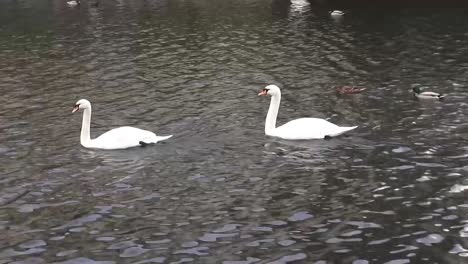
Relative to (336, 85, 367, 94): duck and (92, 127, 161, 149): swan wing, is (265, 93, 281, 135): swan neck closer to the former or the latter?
(92, 127, 161, 149): swan wing

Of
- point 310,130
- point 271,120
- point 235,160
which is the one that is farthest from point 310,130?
point 235,160

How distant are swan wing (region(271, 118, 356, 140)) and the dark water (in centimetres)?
30

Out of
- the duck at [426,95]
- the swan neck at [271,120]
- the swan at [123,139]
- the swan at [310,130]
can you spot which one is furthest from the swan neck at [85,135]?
the duck at [426,95]

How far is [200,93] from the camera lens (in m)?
24.9

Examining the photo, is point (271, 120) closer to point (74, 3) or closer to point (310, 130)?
point (310, 130)

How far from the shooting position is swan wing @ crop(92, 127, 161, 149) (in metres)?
17.8

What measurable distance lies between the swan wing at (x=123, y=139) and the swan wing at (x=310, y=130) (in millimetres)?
3662

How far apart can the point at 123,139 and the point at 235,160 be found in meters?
3.15

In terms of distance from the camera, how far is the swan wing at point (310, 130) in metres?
18.2

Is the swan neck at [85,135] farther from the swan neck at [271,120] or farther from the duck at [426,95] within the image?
the duck at [426,95]

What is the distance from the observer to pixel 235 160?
16781mm

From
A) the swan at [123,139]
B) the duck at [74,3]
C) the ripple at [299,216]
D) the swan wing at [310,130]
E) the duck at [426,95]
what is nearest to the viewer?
the ripple at [299,216]

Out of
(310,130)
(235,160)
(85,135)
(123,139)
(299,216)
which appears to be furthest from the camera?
(85,135)

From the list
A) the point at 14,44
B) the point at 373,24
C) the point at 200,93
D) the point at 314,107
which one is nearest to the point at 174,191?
the point at 314,107
